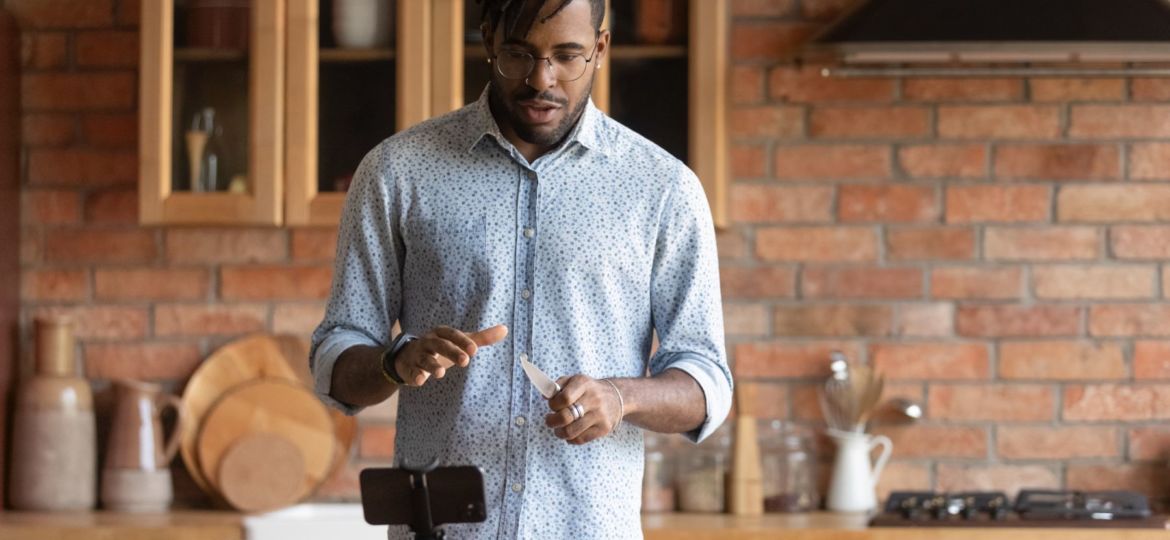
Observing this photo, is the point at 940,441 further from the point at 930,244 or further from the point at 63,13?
the point at 63,13

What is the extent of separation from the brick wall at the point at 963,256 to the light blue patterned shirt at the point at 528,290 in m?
1.38

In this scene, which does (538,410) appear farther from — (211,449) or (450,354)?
(211,449)

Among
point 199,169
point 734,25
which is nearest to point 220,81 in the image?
point 199,169

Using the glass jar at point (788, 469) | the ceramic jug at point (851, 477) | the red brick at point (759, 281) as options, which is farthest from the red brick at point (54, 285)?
the ceramic jug at point (851, 477)

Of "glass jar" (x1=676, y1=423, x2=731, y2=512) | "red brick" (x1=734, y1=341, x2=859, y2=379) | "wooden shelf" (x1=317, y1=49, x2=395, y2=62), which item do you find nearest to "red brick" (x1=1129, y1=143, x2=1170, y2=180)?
"red brick" (x1=734, y1=341, x2=859, y2=379)

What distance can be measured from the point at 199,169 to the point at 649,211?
1.48 m

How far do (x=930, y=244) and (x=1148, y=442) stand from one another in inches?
22.5

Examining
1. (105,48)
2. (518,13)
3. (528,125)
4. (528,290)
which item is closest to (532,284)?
(528,290)

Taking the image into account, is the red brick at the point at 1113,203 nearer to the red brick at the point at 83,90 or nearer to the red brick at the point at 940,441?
the red brick at the point at 940,441

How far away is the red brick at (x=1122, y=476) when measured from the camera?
310 centimetres

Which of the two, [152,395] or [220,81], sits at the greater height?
[220,81]

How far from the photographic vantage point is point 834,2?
312cm

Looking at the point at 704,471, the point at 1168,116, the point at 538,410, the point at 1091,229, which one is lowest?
the point at 704,471

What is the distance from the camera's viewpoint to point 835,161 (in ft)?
10.2
